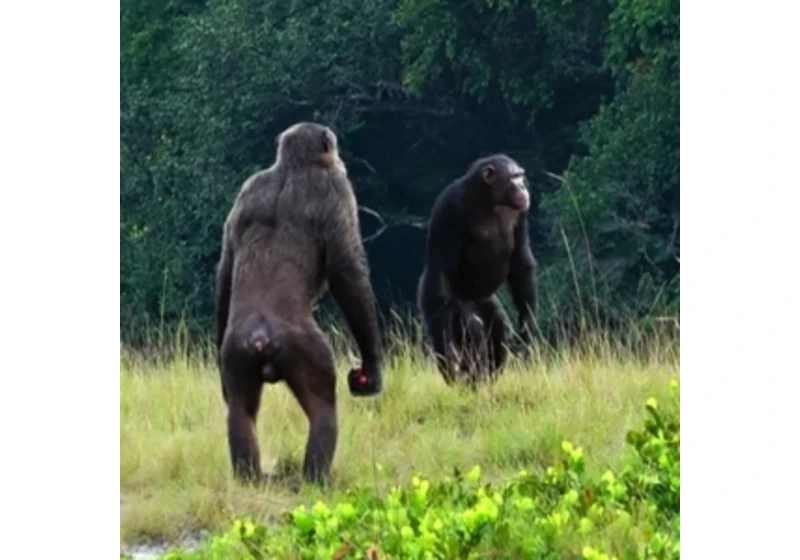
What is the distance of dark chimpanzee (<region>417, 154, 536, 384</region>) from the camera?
7316mm

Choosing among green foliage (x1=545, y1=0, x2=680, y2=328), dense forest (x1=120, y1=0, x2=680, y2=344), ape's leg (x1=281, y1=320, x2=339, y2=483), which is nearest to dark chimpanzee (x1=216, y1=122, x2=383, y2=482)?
ape's leg (x1=281, y1=320, x2=339, y2=483)

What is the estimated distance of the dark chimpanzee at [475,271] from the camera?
7316mm

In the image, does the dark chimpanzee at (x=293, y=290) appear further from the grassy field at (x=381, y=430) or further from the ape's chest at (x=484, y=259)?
the ape's chest at (x=484, y=259)

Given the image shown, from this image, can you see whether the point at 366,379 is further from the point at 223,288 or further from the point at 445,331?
the point at 445,331

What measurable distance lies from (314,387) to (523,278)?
2.03 m

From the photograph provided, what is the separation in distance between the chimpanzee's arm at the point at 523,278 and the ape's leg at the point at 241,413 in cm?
197

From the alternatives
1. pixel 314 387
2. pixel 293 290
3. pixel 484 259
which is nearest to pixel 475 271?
pixel 484 259

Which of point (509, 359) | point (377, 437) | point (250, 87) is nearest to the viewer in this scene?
point (377, 437)

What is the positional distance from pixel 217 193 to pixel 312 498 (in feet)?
4.07

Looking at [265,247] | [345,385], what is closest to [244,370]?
[265,247]

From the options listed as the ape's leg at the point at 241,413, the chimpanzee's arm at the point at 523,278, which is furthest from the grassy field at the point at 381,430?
the chimpanzee's arm at the point at 523,278

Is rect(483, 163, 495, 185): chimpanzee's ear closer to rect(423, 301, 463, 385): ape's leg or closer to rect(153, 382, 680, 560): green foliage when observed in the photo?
rect(423, 301, 463, 385): ape's leg
